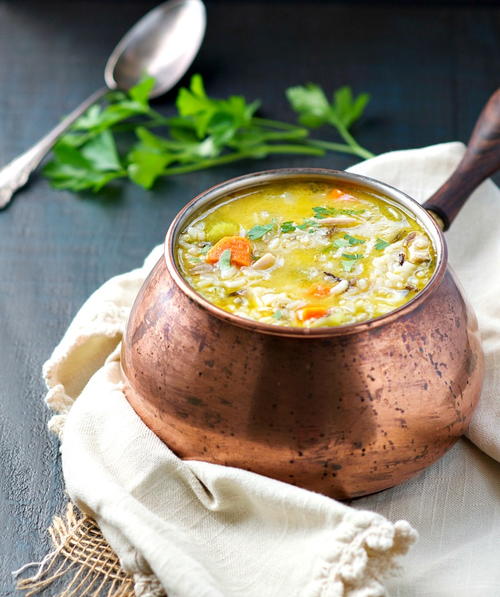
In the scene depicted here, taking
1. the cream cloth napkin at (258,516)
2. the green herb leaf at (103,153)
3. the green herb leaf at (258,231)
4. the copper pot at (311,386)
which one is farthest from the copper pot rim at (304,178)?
the green herb leaf at (103,153)

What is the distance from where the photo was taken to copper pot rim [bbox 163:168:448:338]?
1.63 meters

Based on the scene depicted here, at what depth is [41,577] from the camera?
179 centimetres

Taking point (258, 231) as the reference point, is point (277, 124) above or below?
below

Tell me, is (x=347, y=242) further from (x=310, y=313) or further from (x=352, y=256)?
(x=310, y=313)

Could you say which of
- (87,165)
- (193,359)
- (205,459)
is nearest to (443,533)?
(205,459)

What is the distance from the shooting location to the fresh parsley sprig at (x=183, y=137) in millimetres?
2965

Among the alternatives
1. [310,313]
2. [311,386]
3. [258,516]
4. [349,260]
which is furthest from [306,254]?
[258,516]

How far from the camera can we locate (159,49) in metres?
3.48

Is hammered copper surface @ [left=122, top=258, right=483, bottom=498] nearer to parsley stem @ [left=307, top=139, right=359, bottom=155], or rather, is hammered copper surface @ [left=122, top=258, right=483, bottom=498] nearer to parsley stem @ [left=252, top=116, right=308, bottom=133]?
parsley stem @ [left=307, top=139, right=359, bottom=155]

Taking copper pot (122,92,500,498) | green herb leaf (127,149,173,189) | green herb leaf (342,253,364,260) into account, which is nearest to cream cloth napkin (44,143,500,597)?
copper pot (122,92,500,498)

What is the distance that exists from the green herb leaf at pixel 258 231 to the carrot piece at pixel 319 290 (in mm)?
205

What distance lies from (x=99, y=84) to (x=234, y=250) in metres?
1.81

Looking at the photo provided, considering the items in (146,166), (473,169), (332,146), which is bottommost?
(332,146)

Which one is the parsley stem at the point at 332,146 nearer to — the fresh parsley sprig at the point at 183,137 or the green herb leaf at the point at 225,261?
the fresh parsley sprig at the point at 183,137
